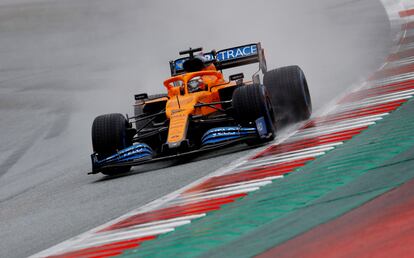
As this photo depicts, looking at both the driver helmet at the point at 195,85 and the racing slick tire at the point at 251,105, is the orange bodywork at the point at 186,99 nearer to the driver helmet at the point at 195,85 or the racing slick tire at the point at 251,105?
the driver helmet at the point at 195,85

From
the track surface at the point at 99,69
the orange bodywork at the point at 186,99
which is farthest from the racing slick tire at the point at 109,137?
the orange bodywork at the point at 186,99

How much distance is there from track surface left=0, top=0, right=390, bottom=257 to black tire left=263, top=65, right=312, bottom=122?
75.3 inches

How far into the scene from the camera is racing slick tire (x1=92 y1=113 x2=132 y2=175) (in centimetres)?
1412

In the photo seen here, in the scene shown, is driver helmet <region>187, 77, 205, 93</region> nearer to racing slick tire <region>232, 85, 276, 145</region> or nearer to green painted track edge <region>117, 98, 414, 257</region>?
racing slick tire <region>232, 85, 276, 145</region>

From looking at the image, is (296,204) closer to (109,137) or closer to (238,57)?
(109,137)

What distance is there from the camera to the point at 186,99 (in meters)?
14.5

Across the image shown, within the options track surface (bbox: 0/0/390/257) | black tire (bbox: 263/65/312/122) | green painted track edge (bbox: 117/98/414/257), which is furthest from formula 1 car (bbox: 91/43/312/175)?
green painted track edge (bbox: 117/98/414/257)

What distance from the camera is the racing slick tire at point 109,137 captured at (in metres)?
14.1

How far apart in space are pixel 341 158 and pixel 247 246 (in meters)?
3.27

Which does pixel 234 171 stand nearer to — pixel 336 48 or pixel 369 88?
pixel 369 88

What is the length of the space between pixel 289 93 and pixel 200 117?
1548mm

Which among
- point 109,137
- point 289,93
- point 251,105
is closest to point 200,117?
point 251,105

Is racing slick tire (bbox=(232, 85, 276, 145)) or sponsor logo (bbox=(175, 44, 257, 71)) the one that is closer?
racing slick tire (bbox=(232, 85, 276, 145))

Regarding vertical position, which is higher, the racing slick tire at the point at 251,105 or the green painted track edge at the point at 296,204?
the racing slick tire at the point at 251,105
